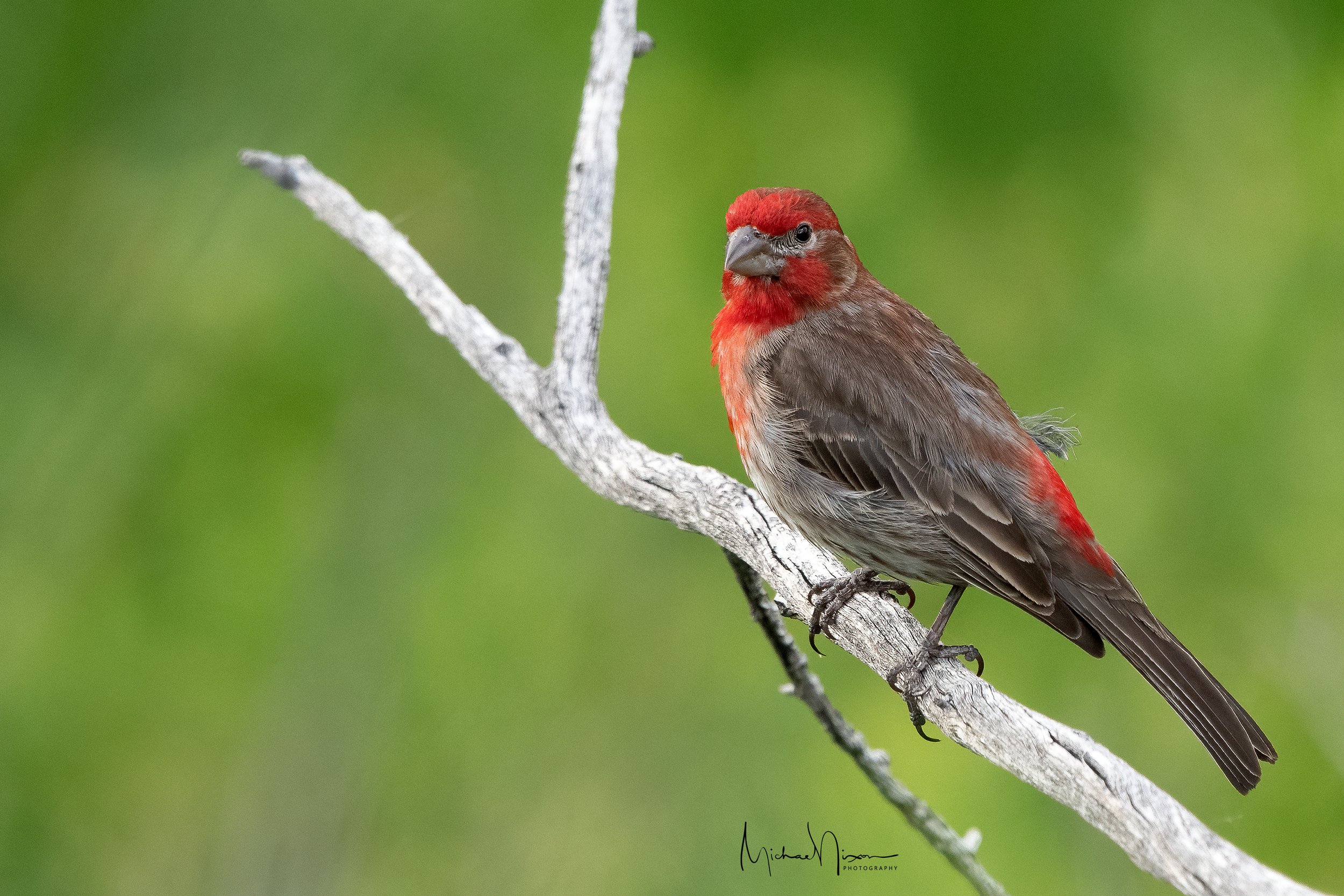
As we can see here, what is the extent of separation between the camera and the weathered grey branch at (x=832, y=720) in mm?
2832

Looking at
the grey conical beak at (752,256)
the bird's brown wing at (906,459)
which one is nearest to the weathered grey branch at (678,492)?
the bird's brown wing at (906,459)

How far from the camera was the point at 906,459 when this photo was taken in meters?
3.04

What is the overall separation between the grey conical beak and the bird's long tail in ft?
3.63

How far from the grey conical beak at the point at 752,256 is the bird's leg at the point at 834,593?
81 centimetres

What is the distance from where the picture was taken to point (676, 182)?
490 centimetres

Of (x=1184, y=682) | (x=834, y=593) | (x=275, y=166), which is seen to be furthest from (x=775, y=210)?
(x=1184, y=682)

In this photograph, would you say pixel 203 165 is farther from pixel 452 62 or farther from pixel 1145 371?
pixel 1145 371

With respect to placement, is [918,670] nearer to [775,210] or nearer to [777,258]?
[777,258]

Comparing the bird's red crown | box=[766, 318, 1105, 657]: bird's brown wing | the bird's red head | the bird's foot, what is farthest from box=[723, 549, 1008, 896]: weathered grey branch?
the bird's red crown

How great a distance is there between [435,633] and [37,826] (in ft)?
4.93

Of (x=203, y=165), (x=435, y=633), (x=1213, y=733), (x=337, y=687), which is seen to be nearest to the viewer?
(x=1213, y=733)

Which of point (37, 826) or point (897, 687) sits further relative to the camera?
point (37, 826)

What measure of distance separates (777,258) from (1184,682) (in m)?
1.41

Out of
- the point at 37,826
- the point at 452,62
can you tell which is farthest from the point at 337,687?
the point at 452,62
